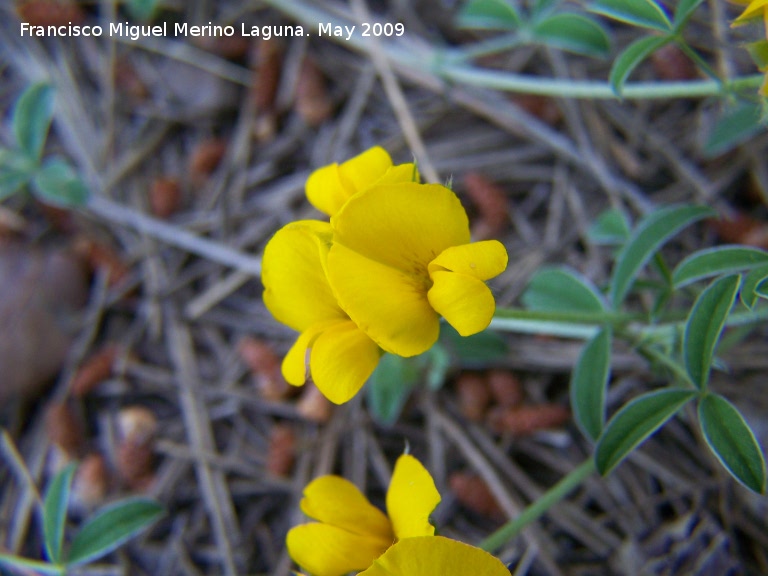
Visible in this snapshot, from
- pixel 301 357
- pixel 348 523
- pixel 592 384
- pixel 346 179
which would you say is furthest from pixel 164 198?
pixel 592 384

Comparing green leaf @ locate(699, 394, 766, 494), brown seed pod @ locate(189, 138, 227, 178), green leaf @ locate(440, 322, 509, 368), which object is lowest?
green leaf @ locate(440, 322, 509, 368)

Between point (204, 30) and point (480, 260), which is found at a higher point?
point (480, 260)

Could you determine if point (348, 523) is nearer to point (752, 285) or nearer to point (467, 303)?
point (467, 303)

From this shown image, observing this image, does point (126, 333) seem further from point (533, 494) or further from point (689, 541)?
point (689, 541)

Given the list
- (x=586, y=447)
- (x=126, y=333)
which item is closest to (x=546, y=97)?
(x=586, y=447)

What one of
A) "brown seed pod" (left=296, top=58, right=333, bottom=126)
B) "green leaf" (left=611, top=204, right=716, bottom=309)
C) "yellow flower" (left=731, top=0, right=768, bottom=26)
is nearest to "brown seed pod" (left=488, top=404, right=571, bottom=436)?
"green leaf" (left=611, top=204, right=716, bottom=309)

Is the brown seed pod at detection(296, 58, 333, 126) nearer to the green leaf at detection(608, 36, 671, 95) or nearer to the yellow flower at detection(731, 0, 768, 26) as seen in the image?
the green leaf at detection(608, 36, 671, 95)

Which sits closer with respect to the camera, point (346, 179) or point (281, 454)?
point (346, 179)
